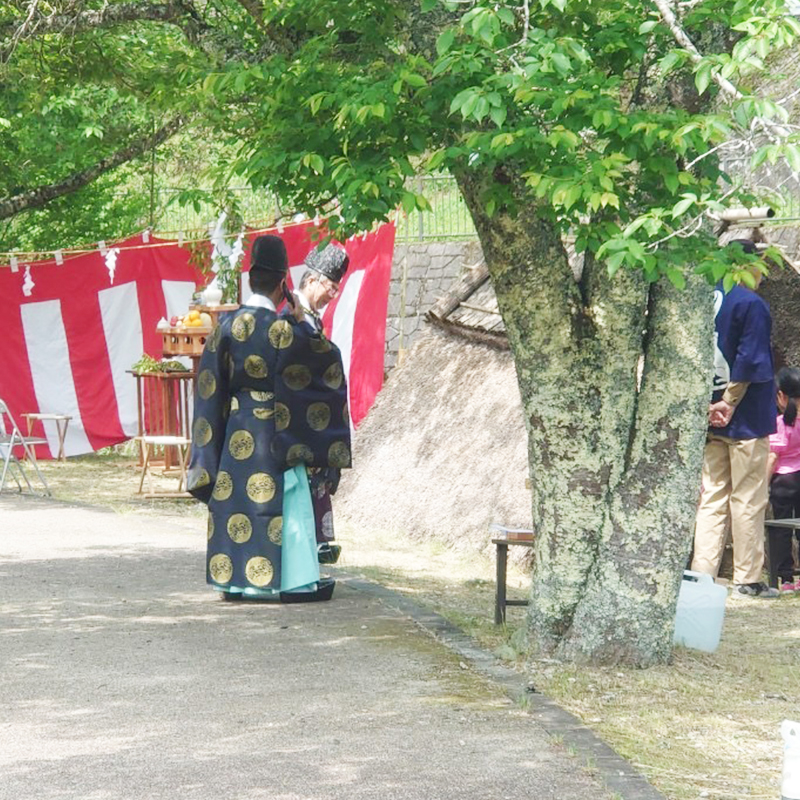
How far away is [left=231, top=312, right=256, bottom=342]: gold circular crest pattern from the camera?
7.40 meters

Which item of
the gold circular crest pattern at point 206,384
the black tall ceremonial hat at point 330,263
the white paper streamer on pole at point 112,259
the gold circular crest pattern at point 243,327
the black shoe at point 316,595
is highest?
the white paper streamer on pole at point 112,259

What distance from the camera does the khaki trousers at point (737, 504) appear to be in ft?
28.0

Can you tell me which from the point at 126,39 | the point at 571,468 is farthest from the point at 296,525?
the point at 126,39

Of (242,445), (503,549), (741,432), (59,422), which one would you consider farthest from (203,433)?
(59,422)

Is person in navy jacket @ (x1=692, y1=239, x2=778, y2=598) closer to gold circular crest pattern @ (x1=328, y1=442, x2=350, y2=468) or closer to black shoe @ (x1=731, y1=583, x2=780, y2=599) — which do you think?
black shoe @ (x1=731, y1=583, x2=780, y2=599)

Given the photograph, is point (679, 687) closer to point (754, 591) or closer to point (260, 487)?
point (260, 487)

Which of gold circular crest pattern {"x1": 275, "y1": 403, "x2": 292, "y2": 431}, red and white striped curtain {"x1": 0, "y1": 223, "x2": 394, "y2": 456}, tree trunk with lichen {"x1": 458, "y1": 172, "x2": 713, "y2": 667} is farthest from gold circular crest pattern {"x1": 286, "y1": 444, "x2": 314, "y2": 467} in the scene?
red and white striped curtain {"x1": 0, "y1": 223, "x2": 394, "y2": 456}

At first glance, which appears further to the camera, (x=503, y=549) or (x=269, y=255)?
(x=269, y=255)

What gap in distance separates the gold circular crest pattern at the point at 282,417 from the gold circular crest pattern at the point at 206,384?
0.35 meters

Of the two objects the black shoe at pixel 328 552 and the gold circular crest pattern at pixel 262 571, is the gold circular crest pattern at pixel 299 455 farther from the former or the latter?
the black shoe at pixel 328 552

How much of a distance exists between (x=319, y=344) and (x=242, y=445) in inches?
26.0

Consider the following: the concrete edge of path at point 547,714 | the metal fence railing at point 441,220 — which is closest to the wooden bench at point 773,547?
the concrete edge of path at point 547,714

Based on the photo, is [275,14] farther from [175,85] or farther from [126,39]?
[126,39]

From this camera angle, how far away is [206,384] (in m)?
7.50
